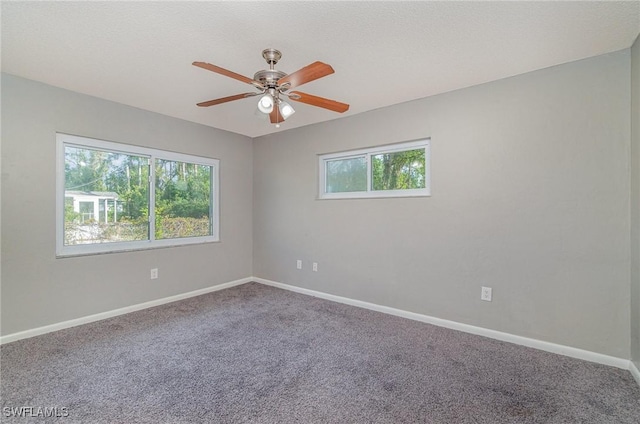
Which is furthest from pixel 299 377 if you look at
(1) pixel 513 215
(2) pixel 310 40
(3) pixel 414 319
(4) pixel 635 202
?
(4) pixel 635 202

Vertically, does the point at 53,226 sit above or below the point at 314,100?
below

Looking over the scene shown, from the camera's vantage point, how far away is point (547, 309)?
225 centimetres

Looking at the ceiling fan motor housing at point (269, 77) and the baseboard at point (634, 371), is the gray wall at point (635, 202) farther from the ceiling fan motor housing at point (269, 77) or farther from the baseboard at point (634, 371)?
the ceiling fan motor housing at point (269, 77)

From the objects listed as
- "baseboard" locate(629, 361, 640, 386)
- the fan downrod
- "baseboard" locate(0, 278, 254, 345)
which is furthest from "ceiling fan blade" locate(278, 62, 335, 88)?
"baseboard" locate(0, 278, 254, 345)

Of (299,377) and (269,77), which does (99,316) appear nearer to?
(299,377)

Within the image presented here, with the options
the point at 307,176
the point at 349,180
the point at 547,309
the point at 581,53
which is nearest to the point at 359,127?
the point at 349,180

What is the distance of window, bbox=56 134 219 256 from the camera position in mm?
2742

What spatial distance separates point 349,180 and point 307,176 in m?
0.60

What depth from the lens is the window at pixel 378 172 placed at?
9.71 feet

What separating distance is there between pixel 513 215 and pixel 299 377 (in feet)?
7.08

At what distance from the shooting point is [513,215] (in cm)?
239

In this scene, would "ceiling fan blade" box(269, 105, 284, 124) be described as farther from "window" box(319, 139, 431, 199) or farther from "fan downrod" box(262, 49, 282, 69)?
"window" box(319, 139, 431, 199)

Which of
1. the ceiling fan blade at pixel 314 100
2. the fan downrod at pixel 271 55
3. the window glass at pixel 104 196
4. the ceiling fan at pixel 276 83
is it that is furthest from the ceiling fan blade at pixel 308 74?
the window glass at pixel 104 196

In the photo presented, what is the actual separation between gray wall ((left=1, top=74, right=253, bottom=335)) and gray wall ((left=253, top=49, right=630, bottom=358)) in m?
2.04
